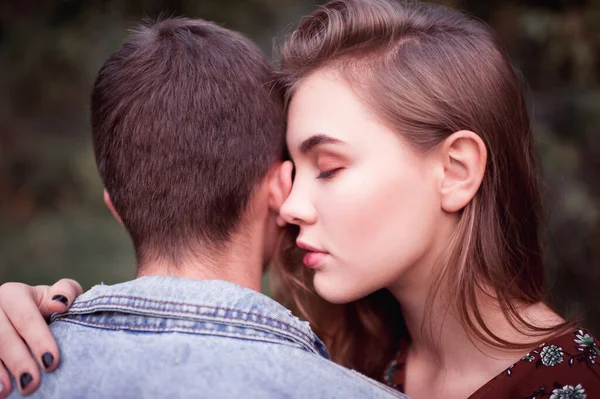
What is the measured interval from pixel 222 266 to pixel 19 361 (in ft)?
1.82

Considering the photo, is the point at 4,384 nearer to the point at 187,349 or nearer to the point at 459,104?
the point at 187,349

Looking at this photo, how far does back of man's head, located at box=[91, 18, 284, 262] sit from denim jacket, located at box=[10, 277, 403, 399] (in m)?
0.23

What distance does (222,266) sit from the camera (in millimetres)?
1822

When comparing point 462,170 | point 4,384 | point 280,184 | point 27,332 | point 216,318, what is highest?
point 462,170

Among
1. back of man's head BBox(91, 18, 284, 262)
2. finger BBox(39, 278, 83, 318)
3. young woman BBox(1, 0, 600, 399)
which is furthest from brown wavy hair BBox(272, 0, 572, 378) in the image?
finger BBox(39, 278, 83, 318)

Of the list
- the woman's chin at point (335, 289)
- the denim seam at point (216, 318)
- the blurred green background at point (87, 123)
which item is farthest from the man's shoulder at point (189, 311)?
the blurred green background at point (87, 123)

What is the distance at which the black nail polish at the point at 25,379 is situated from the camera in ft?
4.94

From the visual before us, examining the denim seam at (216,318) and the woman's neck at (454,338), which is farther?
the woman's neck at (454,338)

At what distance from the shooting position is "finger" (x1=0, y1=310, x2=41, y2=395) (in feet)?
4.94

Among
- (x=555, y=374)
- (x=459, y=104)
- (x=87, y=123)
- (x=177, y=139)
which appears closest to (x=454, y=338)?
(x=555, y=374)

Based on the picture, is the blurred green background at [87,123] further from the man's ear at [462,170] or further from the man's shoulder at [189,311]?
the man's shoulder at [189,311]

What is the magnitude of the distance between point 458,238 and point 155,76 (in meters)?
1.01

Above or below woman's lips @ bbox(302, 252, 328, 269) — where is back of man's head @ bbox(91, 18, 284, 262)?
above

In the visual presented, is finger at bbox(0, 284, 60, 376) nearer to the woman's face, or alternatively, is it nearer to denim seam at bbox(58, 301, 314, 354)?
denim seam at bbox(58, 301, 314, 354)
